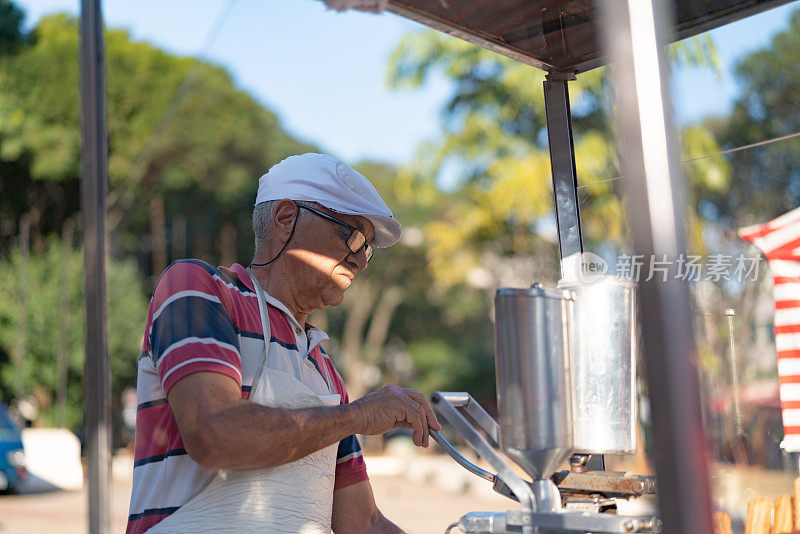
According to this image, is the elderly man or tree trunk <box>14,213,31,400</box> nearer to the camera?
the elderly man

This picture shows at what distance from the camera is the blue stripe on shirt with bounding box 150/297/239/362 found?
1.34 m

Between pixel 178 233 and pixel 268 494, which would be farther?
pixel 178 233

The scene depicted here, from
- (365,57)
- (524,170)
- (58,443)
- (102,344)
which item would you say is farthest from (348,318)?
(102,344)

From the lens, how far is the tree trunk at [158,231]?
2084cm

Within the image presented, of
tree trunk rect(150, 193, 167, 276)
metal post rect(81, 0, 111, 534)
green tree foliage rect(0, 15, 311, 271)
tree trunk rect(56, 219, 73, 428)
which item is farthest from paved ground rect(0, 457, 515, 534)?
tree trunk rect(150, 193, 167, 276)

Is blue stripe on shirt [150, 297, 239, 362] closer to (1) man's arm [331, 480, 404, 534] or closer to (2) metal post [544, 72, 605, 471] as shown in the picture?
(1) man's arm [331, 480, 404, 534]

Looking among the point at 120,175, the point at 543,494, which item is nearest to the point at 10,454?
the point at 543,494

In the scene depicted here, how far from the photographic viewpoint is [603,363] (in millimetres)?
1096

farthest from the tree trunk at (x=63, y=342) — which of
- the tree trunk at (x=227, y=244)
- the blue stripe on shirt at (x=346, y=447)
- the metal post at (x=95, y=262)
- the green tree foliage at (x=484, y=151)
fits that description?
the blue stripe on shirt at (x=346, y=447)

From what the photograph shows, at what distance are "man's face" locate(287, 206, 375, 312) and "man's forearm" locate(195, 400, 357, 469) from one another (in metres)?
0.35

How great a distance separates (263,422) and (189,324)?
22 centimetres

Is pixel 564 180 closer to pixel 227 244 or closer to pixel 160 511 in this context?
pixel 160 511

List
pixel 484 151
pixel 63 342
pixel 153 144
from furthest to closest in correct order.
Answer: pixel 153 144 → pixel 63 342 → pixel 484 151

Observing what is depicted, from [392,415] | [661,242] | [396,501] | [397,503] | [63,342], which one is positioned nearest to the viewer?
[661,242]
